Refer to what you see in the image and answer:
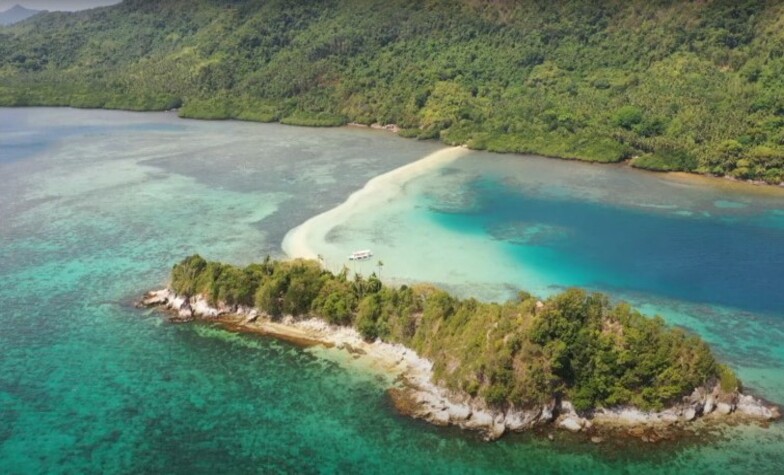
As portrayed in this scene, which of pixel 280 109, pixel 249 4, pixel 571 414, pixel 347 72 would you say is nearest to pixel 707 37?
pixel 347 72

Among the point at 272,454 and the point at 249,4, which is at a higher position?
the point at 249,4

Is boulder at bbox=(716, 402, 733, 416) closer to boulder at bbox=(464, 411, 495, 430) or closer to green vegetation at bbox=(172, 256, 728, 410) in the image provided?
green vegetation at bbox=(172, 256, 728, 410)

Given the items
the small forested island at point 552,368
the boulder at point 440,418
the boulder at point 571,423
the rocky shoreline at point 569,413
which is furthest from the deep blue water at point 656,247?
the boulder at point 440,418

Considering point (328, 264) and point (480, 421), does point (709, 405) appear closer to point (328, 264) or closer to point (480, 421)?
→ point (480, 421)

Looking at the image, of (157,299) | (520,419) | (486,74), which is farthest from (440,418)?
(486,74)

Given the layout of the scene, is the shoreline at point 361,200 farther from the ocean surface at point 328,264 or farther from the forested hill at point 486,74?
the forested hill at point 486,74

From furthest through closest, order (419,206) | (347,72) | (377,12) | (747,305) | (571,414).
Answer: (377,12), (347,72), (419,206), (747,305), (571,414)

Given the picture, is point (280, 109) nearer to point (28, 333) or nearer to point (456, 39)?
point (456, 39)
